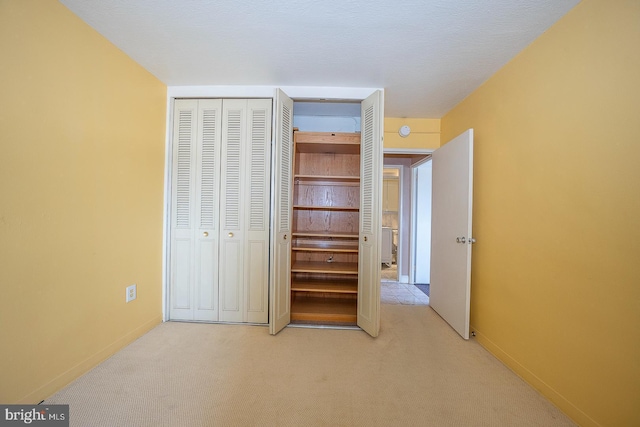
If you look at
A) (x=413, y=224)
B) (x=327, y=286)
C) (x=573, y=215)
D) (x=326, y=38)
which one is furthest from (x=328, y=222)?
(x=573, y=215)

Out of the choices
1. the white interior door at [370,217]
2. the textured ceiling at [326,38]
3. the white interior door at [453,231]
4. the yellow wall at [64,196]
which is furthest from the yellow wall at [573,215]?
the yellow wall at [64,196]

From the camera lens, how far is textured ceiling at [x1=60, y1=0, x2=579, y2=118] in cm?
148

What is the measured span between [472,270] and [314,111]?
2458 millimetres


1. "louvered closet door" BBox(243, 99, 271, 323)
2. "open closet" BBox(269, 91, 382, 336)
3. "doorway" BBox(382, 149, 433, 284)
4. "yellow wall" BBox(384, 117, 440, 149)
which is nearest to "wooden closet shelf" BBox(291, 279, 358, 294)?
"open closet" BBox(269, 91, 382, 336)

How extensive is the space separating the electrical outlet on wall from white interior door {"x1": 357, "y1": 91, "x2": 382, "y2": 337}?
202 cm

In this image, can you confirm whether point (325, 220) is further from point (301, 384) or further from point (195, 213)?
point (301, 384)

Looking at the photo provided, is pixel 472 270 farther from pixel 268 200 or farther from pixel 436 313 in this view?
pixel 268 200

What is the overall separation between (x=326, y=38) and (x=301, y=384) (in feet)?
7.79

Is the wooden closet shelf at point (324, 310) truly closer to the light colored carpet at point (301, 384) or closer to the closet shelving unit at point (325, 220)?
the closet shelving unit at point (325, 220)

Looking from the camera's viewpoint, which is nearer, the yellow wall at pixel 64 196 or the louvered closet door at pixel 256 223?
the yellow wall at pixel 64 196

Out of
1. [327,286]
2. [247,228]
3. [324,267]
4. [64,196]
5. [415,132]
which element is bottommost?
[327,286]

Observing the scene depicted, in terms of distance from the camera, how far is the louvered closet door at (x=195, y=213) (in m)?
2.48

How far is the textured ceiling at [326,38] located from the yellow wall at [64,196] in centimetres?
33

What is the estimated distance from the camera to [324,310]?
265cm
